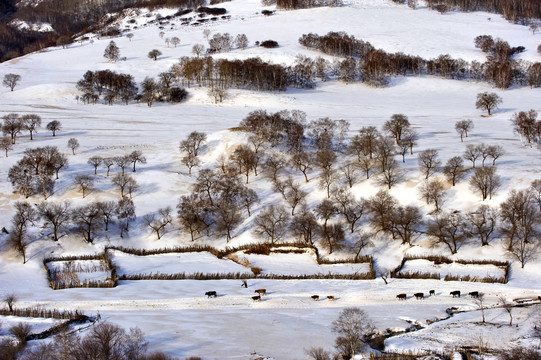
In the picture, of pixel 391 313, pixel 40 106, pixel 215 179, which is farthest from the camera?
pixel 40 106

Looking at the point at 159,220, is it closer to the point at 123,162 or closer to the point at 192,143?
the point at 123,162

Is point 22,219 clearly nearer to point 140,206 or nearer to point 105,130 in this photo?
point 140,206

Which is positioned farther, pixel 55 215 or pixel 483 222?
pixel 55 215

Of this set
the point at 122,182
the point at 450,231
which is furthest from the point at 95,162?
the point at 450,231

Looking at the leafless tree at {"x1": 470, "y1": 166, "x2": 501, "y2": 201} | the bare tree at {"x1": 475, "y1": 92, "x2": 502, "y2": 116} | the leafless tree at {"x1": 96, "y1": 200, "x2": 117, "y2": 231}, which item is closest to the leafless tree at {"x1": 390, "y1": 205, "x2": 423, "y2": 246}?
the leafless tree at {"x1": 470, "y1": 166, "x2": 501, "y2": 201}

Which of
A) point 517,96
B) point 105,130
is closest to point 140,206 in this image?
point 105,130

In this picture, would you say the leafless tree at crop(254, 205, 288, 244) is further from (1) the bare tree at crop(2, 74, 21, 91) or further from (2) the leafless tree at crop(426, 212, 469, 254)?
(1) the bare tree at crop(2, 74, 21, 91)
